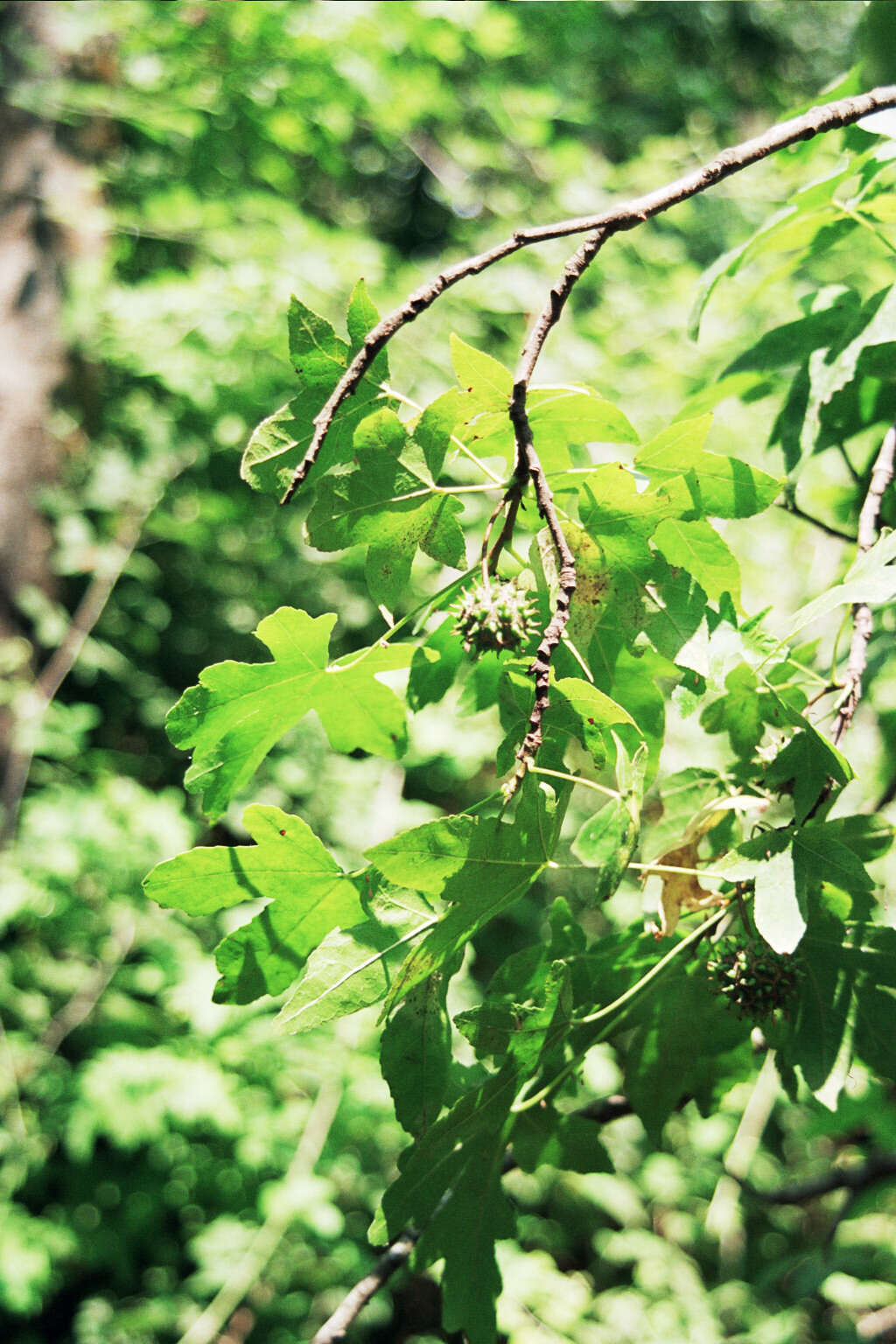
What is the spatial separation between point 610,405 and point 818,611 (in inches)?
7.4

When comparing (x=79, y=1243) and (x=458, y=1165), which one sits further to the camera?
(x=79, y=1243)

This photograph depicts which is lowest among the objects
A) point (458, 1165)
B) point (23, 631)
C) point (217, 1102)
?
point (217, 1102)

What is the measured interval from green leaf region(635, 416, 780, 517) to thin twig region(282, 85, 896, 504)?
137 millimetres

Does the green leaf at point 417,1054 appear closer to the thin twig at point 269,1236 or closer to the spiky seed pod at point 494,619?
the spiky seed pod at point 494,619

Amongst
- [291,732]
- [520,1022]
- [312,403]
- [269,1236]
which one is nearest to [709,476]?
[312,403]

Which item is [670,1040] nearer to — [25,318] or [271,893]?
[271,893]

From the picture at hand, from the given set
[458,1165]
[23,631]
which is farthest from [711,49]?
[458,1165]

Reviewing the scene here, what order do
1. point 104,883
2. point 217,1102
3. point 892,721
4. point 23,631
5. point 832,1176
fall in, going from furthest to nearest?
point 23,631 < point 104,883 < point 217,1102 < point 892,721 < point 832,1176

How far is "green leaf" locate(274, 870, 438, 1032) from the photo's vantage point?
1.94ft

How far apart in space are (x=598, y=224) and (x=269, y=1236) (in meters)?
2.14

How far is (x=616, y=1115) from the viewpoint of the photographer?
84 centimetres

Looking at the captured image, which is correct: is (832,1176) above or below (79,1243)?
above

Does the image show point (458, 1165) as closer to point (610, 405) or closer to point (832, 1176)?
point (610, 405)

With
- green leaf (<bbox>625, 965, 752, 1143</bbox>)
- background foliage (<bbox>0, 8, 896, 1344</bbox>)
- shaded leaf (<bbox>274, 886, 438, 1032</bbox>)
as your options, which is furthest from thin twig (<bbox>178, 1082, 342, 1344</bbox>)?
shaded leaf (<bbox>274, 886, 438, 1032</bbox>)
